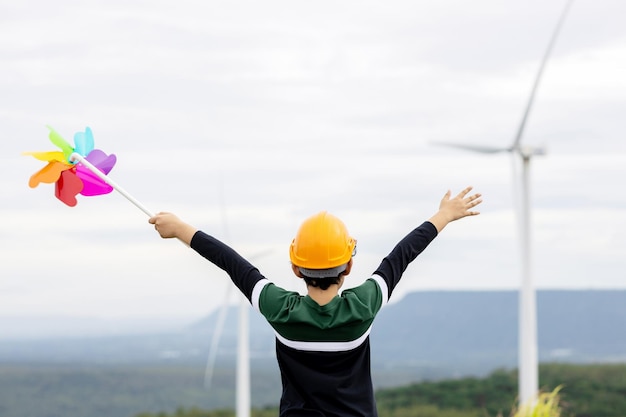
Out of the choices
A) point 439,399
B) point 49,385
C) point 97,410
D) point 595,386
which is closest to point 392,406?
point 439,399

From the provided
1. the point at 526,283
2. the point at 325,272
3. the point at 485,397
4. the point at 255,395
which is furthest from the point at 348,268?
the point at 255,395

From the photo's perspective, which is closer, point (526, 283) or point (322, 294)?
point (322, 294)

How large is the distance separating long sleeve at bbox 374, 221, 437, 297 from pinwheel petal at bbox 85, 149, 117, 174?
5.33 ft

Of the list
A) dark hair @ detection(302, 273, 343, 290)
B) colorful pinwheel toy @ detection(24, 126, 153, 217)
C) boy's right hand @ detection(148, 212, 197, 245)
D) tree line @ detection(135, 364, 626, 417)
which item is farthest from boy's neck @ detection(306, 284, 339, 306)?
tree line @ detection(135, 364, 626, 417)

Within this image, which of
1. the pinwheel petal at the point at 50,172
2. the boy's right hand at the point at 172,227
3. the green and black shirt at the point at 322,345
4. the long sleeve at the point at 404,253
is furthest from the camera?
the pinwheel petal at the point at 50,172

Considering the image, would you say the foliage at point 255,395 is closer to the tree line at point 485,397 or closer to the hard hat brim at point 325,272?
the tree line at point 485,397

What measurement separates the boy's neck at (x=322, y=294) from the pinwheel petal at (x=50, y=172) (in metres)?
1.66

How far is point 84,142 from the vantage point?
6.50 meters

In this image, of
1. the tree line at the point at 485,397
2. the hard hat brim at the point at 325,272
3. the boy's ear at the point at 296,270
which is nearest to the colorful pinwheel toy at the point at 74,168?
the boy's ear at the point at 296,270

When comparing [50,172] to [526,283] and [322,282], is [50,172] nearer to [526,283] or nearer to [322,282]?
[322,282]

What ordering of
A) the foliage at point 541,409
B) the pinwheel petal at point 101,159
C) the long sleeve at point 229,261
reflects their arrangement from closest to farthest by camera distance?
the long sleeve at point 229,261 < the pinwheel petal at point 101,159 < the foliage at point 541,409

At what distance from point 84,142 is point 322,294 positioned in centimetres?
173

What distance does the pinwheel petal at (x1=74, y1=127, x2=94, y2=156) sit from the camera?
6.46 meters

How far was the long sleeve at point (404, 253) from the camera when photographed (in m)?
5.91
